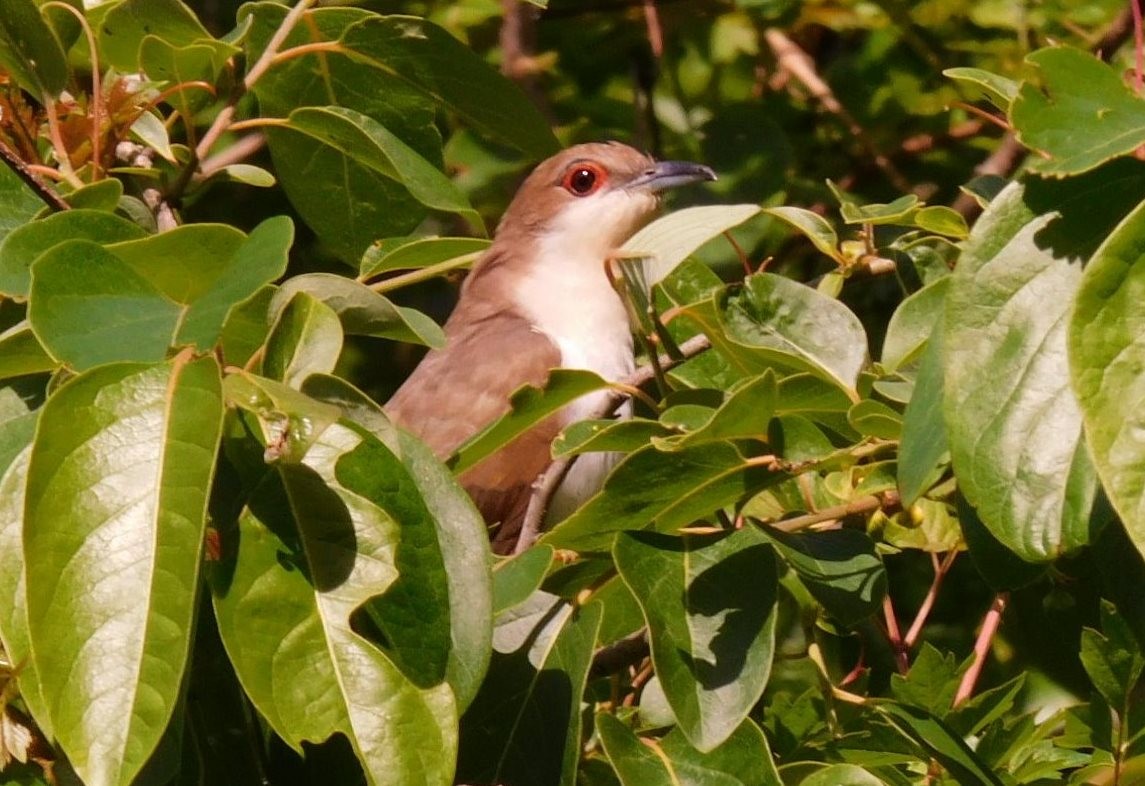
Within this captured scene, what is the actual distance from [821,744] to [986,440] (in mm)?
785

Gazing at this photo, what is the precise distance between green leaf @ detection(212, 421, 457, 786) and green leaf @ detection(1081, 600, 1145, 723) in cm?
90

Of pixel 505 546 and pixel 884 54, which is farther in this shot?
pixel 884 54

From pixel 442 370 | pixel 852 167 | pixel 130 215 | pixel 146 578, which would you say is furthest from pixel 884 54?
pixel 146 578

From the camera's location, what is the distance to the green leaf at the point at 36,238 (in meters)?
1.96

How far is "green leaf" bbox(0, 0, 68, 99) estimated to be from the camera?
2395 millimetres

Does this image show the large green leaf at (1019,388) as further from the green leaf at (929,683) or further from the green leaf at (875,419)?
the green leaf at (929,683)

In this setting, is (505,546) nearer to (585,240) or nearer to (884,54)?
(585,240)

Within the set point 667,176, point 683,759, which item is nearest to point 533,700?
point 683,759

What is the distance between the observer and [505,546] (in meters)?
3.71

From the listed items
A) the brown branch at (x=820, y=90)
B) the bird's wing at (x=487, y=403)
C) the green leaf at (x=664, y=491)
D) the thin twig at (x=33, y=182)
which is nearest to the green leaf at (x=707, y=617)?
the green leaf at (x=664, y=491)

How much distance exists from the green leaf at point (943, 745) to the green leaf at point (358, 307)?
767 mm

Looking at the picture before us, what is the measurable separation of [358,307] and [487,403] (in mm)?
1974

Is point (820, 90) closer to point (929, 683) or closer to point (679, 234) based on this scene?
point (929, 683)

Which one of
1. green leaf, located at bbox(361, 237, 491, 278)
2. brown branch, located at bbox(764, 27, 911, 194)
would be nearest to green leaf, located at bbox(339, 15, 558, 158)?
green leaf, located at bbox(361, 237, 491, 278)
